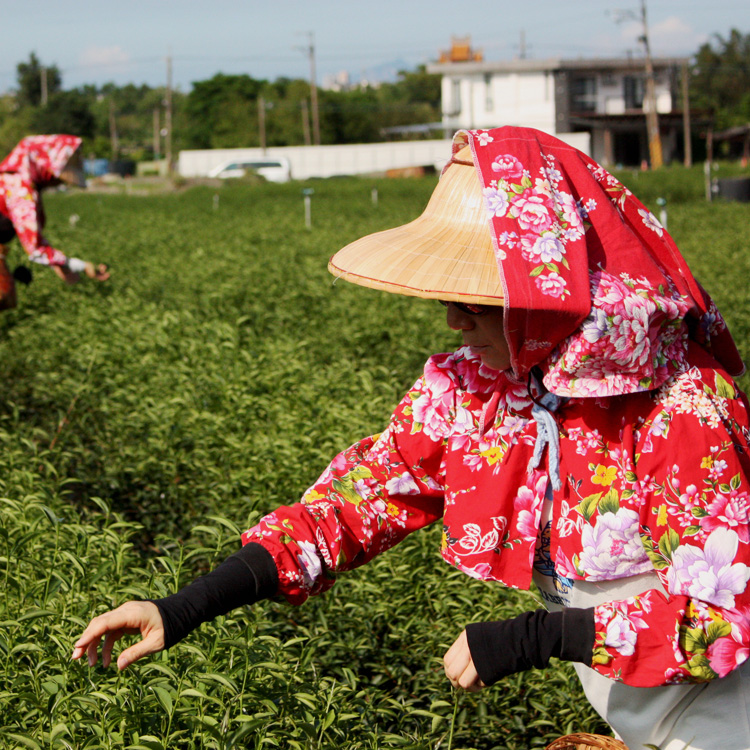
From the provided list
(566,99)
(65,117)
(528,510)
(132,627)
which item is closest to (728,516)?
(528,510)

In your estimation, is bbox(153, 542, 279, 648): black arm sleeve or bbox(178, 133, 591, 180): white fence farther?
bbox(178, 133, 591, 180): white fence

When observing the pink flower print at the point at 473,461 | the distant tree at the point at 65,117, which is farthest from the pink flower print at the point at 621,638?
the distant tree at the point at 65,117

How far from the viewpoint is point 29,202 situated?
7203 millimetres

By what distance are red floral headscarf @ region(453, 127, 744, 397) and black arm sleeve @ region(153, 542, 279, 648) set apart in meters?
0.64

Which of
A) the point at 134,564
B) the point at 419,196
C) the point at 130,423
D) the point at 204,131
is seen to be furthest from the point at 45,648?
the point at 204,131

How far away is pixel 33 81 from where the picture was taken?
90.5 meters

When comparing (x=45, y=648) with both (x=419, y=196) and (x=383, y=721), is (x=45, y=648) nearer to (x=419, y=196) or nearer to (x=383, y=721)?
(x=383, y=721)

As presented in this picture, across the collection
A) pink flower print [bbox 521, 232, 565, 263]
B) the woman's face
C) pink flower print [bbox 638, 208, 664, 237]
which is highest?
pink flower print [bbox 638, 208, 664, 237]

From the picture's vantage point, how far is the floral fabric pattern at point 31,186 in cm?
716

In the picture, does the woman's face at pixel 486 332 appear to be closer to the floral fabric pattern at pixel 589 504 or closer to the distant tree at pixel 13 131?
the floral fabric pattern at pixel 589 504

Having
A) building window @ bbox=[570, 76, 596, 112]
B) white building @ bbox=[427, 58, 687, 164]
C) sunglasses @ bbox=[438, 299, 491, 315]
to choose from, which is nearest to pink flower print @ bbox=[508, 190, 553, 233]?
sunglasses @ bbox=[438, 299, 491, 315]

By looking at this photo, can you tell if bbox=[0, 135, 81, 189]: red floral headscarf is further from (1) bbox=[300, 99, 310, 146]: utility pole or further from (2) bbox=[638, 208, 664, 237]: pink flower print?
(1) bbox=[300, 99, 310, 146]: utility pole

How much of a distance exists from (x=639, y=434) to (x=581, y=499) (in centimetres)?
17

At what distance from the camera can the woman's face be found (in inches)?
73.7
